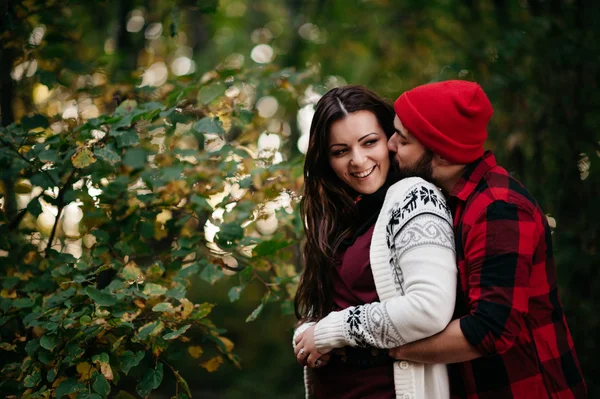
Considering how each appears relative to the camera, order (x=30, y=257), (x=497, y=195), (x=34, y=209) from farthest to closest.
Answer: (x=30, y=257) → (x=34, y=209) → (x=497, y=195)

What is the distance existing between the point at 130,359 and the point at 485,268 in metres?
1.40

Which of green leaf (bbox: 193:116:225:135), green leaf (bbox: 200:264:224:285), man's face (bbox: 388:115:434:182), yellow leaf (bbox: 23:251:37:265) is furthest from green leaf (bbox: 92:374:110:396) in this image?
man's face (bbox: 388:115:434:182)

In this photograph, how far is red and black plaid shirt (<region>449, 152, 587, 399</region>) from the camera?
1697 mm

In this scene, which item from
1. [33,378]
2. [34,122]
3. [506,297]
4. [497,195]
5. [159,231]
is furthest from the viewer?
[159,231]

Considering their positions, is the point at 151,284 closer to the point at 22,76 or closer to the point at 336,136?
the point at 336,136

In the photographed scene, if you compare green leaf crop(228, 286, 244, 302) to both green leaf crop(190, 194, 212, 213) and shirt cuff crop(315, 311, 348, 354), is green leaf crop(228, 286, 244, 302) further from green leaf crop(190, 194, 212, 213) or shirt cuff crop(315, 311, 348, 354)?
shirt cuff crop(315, 311, 348, 354)

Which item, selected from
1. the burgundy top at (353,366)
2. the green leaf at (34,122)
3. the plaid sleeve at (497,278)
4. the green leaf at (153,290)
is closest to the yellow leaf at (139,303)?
the green leaf at (153,290)

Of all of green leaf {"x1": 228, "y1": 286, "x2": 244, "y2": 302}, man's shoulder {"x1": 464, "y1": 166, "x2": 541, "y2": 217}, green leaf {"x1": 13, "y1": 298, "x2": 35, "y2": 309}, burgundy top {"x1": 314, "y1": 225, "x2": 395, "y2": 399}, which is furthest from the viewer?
green leaf {"x1": 228, "y1": 286, "x2": 244, "y2": 302}

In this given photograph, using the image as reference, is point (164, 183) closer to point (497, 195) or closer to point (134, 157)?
point (134, 157)

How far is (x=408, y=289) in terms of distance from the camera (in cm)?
174

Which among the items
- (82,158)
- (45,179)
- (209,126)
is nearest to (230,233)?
(209,126)

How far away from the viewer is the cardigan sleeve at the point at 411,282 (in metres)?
1.70

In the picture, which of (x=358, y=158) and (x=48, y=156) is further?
(x=48, y=156)

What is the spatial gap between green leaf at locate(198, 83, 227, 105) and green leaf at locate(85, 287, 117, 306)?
1004 mm
